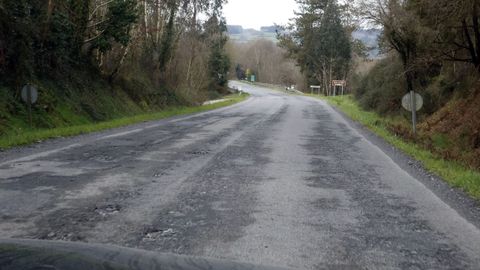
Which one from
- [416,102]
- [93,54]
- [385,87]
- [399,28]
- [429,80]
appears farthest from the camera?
[385,87]

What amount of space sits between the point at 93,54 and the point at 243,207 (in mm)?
22937

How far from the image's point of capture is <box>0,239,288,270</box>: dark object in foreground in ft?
6.52

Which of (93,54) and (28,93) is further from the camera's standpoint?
(93,54)

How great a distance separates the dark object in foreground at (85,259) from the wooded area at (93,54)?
1471 cm

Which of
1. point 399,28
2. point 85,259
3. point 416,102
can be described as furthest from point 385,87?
point 85,259

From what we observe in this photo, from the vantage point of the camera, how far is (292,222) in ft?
19.3

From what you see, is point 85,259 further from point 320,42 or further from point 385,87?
point 320,42

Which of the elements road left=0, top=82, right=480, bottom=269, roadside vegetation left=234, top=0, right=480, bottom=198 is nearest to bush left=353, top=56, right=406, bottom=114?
roadside vegetation left=234, top=0, right=480, bottom=198

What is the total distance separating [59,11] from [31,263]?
852 inches

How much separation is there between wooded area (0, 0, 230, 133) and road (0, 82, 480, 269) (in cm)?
818

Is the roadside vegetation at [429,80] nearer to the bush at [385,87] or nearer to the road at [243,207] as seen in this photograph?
the bush at [385,87]

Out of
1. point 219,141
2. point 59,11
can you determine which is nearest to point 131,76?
point 59,11

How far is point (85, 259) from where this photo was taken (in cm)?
211

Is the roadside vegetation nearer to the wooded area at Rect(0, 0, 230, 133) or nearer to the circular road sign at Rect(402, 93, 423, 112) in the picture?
the circular road sign at Rect(402, 93, 423, 112)
